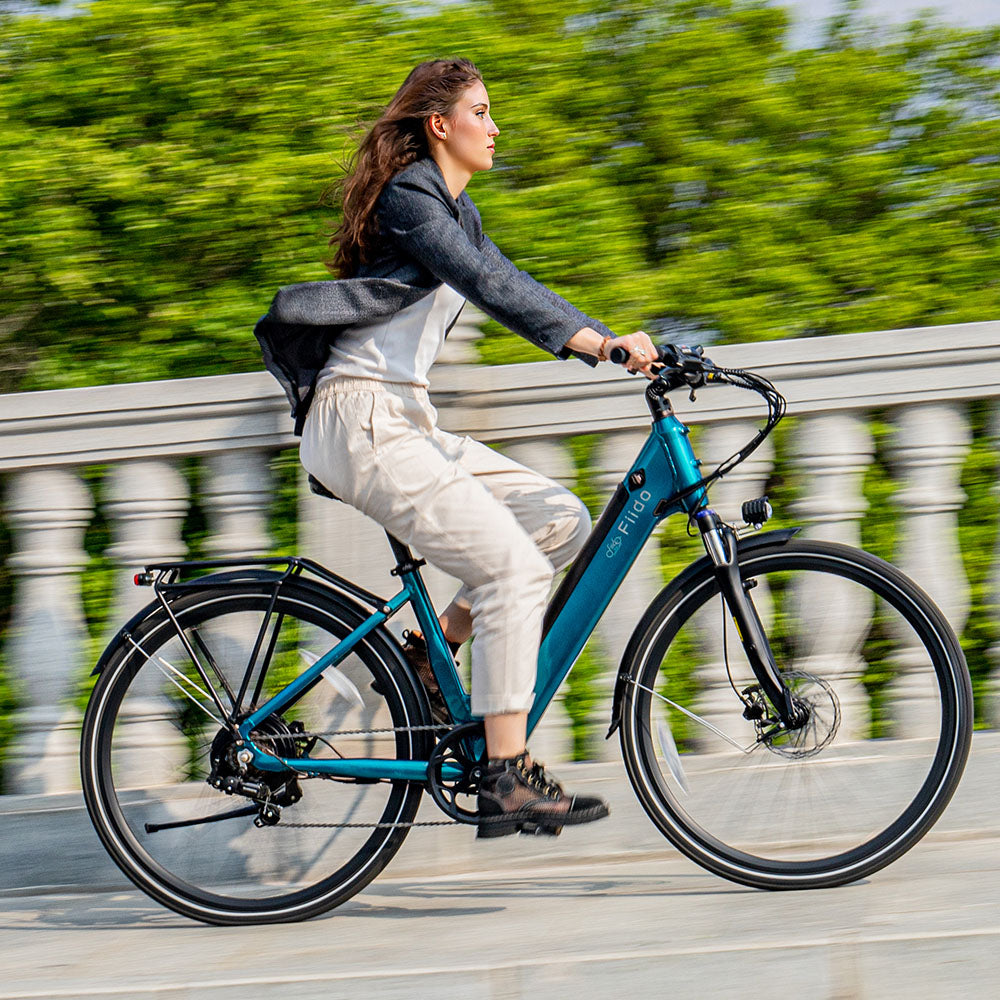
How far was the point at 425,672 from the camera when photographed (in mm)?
3553

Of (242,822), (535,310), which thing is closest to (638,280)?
(535,310)

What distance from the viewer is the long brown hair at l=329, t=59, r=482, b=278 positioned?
3275 mm

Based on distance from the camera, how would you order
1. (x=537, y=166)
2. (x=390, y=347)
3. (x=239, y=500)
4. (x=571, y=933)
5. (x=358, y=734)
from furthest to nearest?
1. (x=537, y=166)
2. (x=239, y=500)
3. (x=358, y=734)
4. (x=390, y=347)
5. (x=571, y=933)

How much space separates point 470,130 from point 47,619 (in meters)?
1.88

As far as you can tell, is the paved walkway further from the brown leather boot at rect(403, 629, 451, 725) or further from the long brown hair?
the long brown hair

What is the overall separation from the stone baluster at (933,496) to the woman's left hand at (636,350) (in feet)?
3.67

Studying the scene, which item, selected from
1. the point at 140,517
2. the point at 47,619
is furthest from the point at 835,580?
the point at 47,619

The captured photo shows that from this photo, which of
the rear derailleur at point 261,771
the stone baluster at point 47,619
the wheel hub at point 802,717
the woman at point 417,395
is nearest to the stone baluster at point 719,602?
the wheel hub at point 802,717

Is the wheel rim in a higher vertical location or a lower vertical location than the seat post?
lower

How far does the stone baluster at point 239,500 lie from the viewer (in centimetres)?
387

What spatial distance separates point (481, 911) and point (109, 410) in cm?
174

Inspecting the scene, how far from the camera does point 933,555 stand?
3873mm

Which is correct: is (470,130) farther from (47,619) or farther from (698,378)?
(47,619)

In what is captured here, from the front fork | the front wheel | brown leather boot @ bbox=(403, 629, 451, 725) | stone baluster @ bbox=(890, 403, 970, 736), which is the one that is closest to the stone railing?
stone baluster @ bbox=(890, 403, 970, 736)
